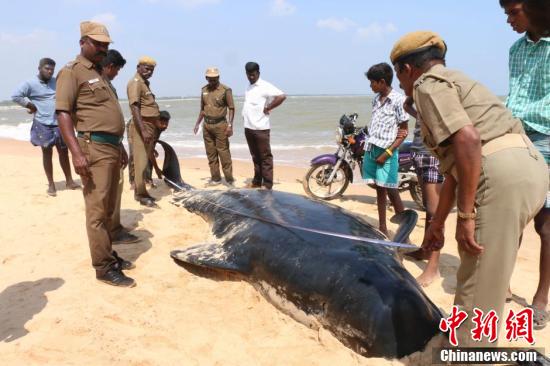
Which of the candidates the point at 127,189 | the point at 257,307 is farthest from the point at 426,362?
the point at 127,189

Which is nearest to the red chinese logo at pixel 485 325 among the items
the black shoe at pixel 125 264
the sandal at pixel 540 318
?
the sandal at pixel 540 318

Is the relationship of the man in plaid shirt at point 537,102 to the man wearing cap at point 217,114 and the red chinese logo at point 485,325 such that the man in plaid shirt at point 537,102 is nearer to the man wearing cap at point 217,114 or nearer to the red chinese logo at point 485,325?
the red chinese logo at point 485,325

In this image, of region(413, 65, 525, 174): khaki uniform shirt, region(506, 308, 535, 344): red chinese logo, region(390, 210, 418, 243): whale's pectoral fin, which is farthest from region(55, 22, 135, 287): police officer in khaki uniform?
region(506, 308, 535, 344): red chinese logo

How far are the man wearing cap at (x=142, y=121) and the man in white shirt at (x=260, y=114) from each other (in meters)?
1.55

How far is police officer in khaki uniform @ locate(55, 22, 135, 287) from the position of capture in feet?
11.7

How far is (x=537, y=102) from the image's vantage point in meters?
3.30

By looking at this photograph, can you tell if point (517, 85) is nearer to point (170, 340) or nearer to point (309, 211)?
point (309, 211)

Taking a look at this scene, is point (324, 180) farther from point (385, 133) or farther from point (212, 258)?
point (212, 258)

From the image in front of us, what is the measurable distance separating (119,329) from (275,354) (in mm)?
1134

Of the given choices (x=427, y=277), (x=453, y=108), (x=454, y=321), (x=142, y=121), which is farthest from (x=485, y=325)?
(x=142, y=121)

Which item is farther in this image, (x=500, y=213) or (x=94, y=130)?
(x=94, y=130)

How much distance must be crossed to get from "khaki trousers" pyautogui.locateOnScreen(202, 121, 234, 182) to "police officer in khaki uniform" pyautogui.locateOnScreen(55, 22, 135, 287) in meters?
3.95

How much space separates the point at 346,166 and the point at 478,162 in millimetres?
5270

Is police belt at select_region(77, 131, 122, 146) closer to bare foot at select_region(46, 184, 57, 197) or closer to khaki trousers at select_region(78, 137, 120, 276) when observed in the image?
khaki trousers at select_region(78, 137, 120, 276)
